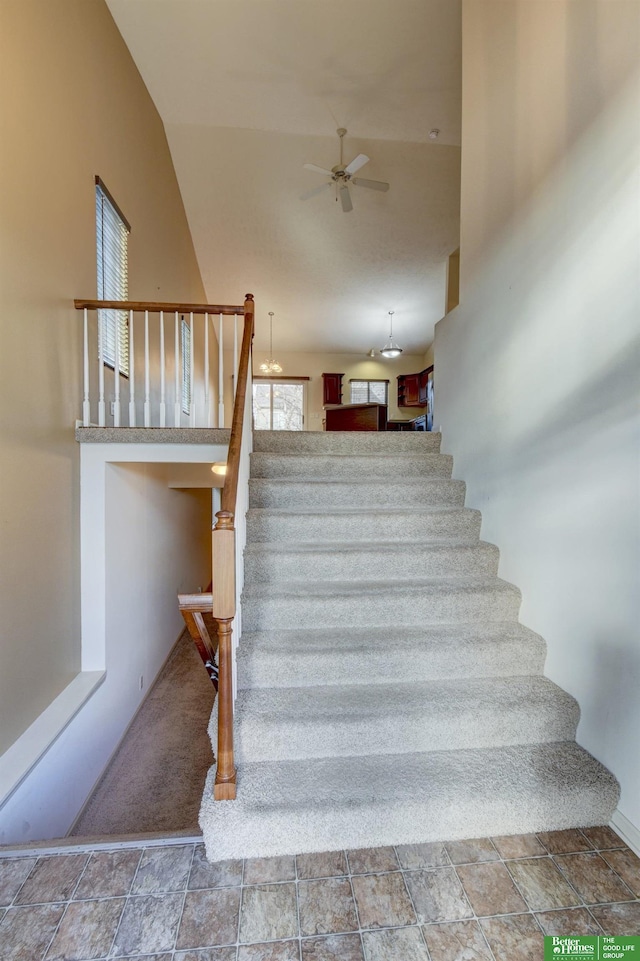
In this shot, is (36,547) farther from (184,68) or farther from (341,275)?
(341,275)

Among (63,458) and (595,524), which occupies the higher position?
(63,458)

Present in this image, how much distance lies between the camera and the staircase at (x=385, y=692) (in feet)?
4.61

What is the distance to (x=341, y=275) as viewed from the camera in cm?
660

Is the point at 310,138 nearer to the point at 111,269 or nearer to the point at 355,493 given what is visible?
the point at 111,269

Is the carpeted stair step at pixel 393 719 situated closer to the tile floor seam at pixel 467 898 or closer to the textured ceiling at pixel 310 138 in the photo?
the tile floor seam at pixel 467 898

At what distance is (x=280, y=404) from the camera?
29.6 feet

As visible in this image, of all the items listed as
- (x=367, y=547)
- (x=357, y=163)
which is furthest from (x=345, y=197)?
(x=367, y=547)

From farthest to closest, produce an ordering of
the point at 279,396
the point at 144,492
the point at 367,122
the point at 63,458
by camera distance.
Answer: the point at 279,396 → the point at 367,122 → the point at 144,492 → the point at 63,458

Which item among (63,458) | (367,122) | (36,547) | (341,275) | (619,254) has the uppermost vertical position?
(367,122)

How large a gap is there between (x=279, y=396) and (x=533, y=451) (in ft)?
24.5

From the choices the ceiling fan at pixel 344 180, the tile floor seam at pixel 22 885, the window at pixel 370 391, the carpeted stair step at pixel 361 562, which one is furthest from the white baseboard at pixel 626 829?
the window at pixel 370 391

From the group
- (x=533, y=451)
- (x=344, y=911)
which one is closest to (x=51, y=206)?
(x=533, y=451)

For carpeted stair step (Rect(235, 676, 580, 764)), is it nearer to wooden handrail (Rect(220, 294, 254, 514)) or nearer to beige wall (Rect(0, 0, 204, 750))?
wooden handrail (Rect(220, 294, 254, 514))

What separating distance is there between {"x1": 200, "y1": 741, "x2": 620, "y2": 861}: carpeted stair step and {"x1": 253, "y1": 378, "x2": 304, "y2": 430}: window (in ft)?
25.7
